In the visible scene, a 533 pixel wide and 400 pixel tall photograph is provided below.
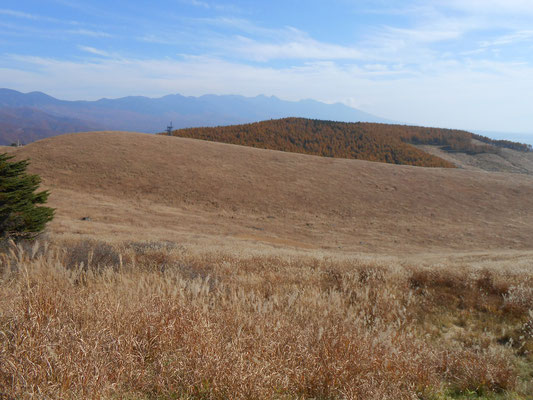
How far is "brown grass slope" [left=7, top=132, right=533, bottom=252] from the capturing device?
2394cm

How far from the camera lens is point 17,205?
10.8 metres

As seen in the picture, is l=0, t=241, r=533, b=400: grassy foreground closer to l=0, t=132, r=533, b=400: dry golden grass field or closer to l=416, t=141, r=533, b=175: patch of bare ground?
l=0, t=132, r=533, b=400: dry golden grass field

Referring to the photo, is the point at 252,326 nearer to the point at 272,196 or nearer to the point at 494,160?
the point at 272,196

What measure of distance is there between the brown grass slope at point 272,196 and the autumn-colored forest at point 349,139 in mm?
29947

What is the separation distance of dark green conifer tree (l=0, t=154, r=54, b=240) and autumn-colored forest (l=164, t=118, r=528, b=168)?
61356 millimetres

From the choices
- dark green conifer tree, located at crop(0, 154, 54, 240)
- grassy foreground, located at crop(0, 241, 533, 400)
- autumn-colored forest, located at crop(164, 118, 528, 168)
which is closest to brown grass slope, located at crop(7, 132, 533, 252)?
dark green conifer tree, located at crop(0, 154, 54, 240)

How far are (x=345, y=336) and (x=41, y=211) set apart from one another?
38.8 ft

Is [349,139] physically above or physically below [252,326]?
above

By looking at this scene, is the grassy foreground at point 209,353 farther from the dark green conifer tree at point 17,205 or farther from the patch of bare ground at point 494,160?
the patch of bare ground at point 494,160

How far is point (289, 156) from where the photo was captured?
4319cm

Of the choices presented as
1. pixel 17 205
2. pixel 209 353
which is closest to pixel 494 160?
pixel 17 205

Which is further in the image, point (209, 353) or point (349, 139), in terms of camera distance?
point (349, 139)

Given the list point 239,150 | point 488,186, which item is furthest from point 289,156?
point 488,186

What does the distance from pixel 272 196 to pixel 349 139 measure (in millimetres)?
54931
